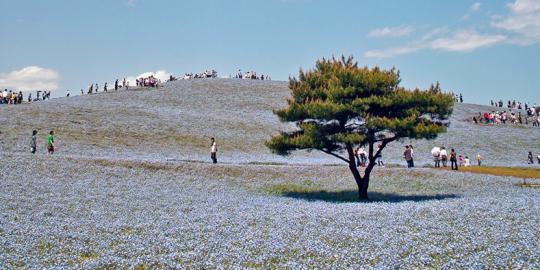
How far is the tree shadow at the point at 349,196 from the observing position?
26.7 meters

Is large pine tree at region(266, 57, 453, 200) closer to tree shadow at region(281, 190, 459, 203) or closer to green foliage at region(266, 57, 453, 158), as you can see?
green foliage at region(266, 57, 453, 158)

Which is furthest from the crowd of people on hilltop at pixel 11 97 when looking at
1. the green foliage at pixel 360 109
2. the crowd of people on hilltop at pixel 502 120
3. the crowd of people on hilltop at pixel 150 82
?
the crowd of people on hilltop at pixel 502 120

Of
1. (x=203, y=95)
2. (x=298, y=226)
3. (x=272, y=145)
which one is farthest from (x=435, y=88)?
(x=203, y=95)

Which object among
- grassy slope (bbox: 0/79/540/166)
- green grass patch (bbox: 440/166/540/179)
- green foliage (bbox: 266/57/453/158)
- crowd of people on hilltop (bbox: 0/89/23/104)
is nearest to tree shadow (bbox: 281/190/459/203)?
green foliage (bbox: 266/57/453/158)

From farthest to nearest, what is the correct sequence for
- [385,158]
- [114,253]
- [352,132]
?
[385,158], [352,132], [114,253]

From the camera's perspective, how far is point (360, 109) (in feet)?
88.2

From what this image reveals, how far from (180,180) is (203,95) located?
52713mm

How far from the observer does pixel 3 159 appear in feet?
96.6

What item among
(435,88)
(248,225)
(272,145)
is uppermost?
(435,88)

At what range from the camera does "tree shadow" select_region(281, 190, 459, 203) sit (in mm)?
26719

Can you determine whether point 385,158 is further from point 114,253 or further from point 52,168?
point 114,253

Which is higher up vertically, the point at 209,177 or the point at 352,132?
the point at 352,132

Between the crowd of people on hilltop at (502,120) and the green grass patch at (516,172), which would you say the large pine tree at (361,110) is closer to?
the green grass patch at (516,172)

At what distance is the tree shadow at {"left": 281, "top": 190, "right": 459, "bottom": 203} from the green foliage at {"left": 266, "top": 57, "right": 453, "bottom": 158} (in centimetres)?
307
